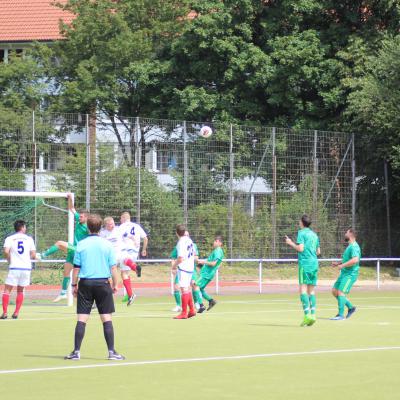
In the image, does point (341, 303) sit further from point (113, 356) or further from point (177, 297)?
point (113, 356)

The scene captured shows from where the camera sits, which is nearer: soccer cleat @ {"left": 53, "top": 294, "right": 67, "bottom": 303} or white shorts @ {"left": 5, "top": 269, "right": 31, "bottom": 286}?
white shorts @ {"left": 5, "top": 269, "right": 31, "bottom": 286}

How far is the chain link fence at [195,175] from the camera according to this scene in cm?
3244

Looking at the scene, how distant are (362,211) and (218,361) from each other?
26507 mm

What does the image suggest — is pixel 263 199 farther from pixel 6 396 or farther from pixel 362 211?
pixel 6 396

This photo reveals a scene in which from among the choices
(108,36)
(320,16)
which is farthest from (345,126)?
(108,36)

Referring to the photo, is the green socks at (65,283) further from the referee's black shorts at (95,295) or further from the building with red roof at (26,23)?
the building with red roof at (26,23)

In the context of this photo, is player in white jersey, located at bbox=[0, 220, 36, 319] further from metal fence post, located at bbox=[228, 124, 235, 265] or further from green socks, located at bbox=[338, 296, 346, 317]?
metal fence post, located at bbox=[228, 124, 235, 265]

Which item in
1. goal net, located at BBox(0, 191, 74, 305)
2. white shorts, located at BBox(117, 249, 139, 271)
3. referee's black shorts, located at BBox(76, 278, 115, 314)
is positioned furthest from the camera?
goal net, located at BBox(0, 191, 74, 305)

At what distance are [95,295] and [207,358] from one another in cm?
165

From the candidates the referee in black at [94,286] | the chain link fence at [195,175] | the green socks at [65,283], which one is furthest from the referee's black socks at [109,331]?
the chain link fence at [195,175]

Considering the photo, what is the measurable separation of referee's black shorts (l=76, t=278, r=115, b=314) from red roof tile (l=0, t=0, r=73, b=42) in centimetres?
4218

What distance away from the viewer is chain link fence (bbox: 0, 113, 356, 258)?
3244cm

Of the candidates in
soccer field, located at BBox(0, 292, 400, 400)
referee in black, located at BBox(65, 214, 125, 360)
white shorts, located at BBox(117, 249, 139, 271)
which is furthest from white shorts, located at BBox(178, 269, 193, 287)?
referee in black, located at BBox(65, 214, 125, 360)

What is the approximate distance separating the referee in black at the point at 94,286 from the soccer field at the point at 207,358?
304 millimetres
